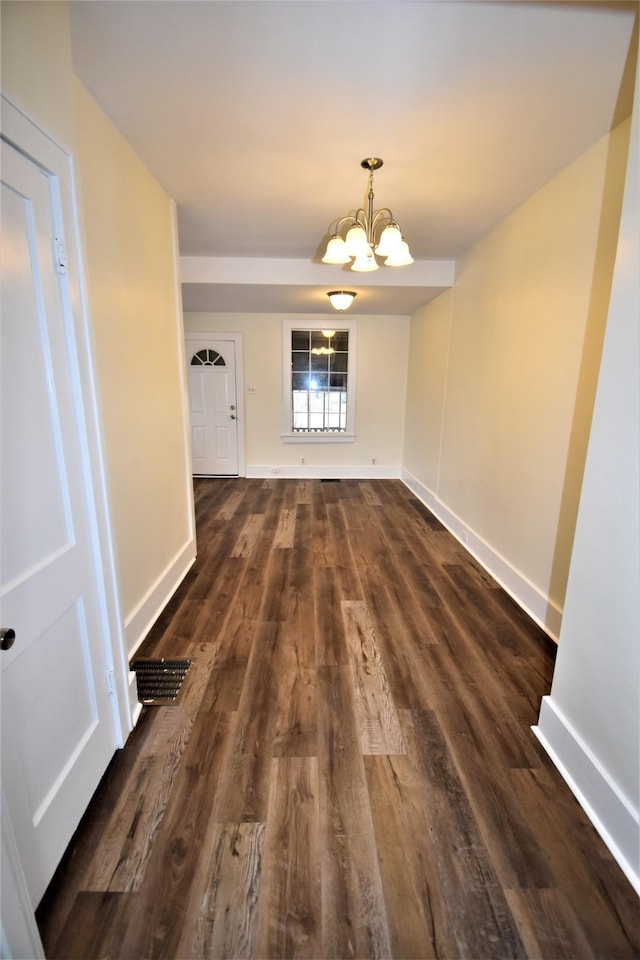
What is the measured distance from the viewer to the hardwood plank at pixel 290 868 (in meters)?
1.04

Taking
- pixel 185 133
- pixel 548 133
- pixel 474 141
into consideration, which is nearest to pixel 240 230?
pixel 185 133

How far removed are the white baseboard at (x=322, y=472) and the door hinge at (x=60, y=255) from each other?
4.79 meters

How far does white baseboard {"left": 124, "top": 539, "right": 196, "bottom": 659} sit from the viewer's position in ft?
6.96

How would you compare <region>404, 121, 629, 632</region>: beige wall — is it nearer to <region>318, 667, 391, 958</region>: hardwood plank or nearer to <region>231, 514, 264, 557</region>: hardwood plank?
<region>318, 667, 391, 958</region>: hardwood plank

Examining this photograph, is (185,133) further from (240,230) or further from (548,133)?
(548,133)

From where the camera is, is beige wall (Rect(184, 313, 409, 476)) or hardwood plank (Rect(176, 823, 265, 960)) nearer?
hardwood plank (Rect(176, 823, 265, 960))

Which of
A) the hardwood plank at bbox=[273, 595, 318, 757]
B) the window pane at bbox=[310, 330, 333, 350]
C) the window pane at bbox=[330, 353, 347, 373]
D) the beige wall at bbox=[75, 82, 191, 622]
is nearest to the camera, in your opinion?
the hardwood plank at bbox=[273, 595, 318, 757]

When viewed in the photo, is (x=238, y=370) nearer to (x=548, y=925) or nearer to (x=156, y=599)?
(x=156, y=599)

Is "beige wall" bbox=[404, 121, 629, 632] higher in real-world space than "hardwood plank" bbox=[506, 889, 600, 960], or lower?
higher

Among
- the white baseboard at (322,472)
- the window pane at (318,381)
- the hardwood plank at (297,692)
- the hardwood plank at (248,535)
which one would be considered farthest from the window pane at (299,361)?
the hardwood plank at (297,692)

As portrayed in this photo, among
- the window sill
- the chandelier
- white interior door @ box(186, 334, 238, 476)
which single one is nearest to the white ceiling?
A: the chandelier

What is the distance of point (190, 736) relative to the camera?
1631mm

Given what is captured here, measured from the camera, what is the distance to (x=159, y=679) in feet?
6.36

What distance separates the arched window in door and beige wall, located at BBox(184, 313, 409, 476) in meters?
0.30
